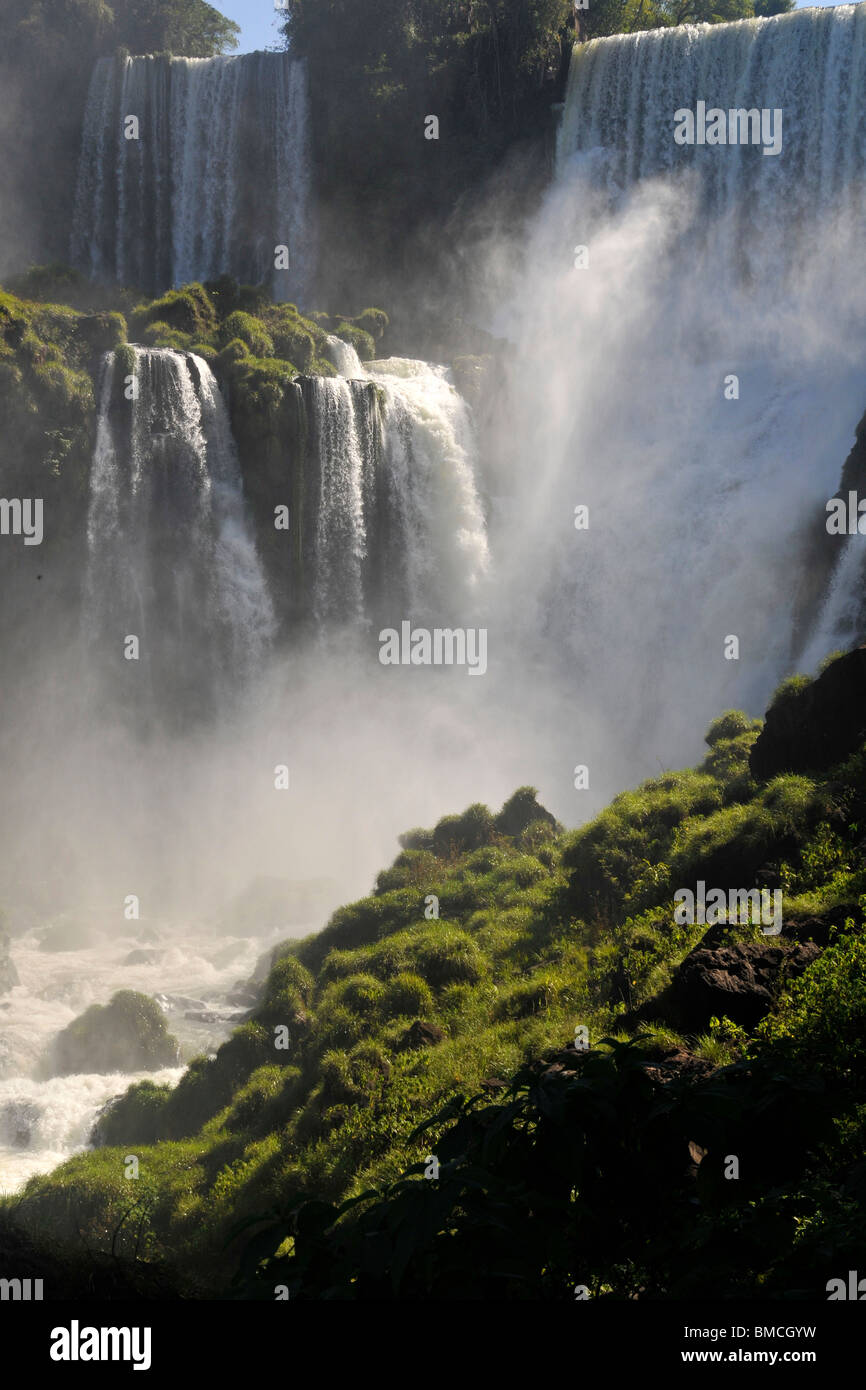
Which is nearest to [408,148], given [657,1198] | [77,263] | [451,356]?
[451,356]

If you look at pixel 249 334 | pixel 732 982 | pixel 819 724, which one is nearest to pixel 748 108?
pixel 249 334

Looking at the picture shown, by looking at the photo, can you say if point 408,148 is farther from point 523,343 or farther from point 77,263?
point 77,263

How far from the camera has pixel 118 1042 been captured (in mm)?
14531

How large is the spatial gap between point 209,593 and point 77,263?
1950cm

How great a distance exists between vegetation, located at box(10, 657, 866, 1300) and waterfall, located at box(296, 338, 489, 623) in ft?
32.7

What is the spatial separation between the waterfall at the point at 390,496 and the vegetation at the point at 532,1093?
9.96 m

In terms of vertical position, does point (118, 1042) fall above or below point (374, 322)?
below

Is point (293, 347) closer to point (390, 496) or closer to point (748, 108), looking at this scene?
point (390, 496)

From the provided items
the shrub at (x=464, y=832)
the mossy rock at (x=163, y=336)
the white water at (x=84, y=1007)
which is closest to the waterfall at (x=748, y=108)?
the mossy rock at (x=163, y=336)

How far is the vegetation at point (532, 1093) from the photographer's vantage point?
2381 mm

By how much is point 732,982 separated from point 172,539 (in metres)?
20.0

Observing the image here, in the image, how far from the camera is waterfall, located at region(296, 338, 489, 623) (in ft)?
81.7

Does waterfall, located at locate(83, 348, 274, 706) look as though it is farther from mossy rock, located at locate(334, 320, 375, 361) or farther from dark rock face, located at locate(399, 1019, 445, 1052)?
dark rock face, located at locate(399, 1019, 445, 1052)

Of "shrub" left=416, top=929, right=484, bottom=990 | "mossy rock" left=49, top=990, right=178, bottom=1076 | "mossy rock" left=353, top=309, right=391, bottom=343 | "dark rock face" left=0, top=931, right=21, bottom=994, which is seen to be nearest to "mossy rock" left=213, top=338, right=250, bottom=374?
"mossy rock" left=353, top=309, right=391, bottom=343
